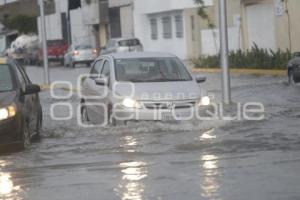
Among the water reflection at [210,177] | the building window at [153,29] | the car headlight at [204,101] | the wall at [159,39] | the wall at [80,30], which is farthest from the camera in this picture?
the wall at [80,30]

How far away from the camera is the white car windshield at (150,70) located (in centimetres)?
1502

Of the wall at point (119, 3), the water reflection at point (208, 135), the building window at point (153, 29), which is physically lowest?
the water reflection at point (208, 135)

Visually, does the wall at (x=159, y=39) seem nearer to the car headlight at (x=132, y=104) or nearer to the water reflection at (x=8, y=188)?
the car headlight at (x=132, y=104)

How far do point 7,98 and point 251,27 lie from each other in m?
27.3

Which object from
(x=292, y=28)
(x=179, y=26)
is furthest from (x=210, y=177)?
(x=179, y=26)

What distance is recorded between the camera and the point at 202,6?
39000 millimetres

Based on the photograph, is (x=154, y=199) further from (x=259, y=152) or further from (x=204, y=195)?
(x=259, y=152)

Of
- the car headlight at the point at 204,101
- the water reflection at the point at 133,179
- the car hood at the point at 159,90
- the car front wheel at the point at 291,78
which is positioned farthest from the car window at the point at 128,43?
the water reflection at the point at 133,179

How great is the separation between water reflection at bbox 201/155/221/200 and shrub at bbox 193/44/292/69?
60.9 ft

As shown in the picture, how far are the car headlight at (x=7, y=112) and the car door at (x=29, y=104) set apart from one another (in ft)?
1.55

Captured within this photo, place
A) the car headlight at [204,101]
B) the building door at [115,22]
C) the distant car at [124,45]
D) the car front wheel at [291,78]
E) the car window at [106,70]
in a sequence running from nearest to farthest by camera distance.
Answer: the car headlight at [204,101] < the car window at [106,70] < the car front wheel at [291,78] < the distant car at [124,45] < the building door at [115,22]

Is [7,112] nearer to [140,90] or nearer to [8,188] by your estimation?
[8,188]

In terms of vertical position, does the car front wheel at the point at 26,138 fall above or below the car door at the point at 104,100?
below

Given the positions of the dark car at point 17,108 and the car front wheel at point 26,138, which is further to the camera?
the car front wheel at point 26,138
